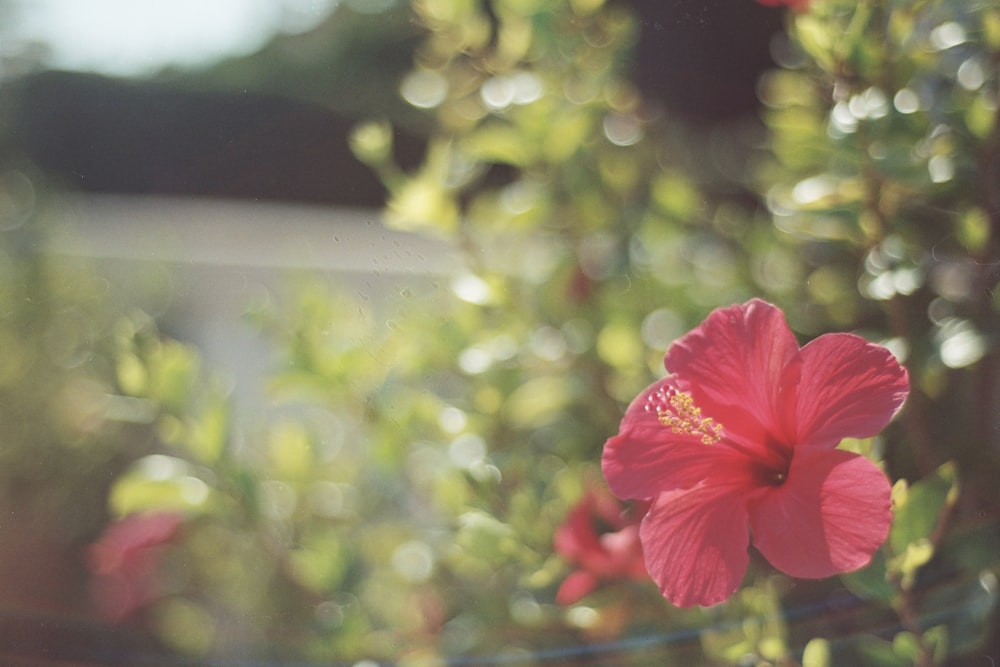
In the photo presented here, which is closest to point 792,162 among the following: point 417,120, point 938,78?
point 938,78

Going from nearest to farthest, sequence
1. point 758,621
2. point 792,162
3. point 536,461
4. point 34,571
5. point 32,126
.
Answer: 1. point 758,621
2. point 792,162
3. point 536,461
4. point 34,571
5. point 32,126

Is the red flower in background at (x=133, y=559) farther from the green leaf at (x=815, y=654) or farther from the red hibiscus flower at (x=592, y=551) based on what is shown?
the green leaf at (x=815, y=654)

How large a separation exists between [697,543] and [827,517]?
0.17 feet

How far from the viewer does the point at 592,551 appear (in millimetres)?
590

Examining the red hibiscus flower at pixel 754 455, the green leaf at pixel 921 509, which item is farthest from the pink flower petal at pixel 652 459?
the green leaf at pixel 921 509

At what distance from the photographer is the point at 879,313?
0.68 m

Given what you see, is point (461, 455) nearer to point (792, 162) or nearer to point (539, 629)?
point (539, 629)

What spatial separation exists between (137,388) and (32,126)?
982 mm

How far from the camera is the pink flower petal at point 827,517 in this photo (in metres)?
0.36

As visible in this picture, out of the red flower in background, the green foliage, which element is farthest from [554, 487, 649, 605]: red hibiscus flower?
the red flower in background

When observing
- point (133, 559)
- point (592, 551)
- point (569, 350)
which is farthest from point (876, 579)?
point (133, 559)

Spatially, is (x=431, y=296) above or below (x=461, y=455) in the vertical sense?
above

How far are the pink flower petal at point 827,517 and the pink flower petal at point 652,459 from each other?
37mm

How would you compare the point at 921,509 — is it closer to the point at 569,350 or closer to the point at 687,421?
the point at 687,421
